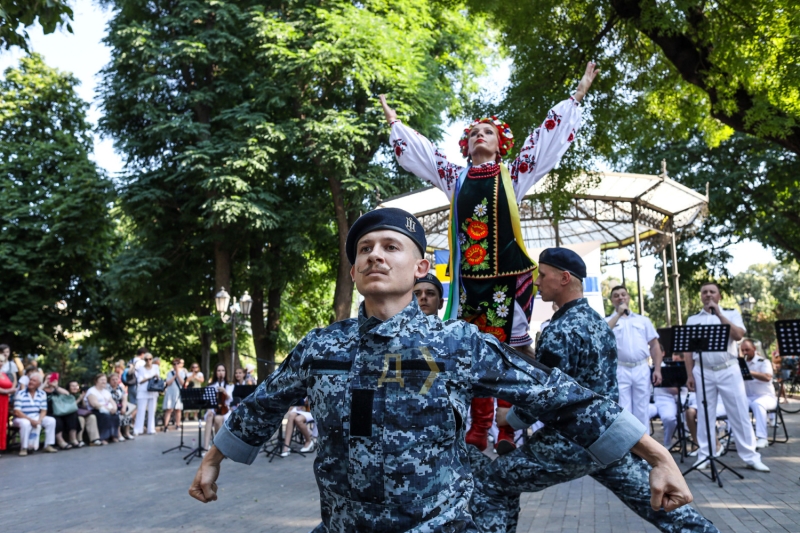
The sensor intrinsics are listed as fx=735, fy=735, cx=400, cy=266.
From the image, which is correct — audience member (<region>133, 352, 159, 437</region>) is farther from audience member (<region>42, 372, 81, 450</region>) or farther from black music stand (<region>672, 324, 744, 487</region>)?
black music stand (<region>672, 324, 744, 487</region>)

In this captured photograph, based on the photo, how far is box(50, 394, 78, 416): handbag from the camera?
1759cm

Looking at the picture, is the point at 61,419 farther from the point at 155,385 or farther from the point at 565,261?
the point at 565,261

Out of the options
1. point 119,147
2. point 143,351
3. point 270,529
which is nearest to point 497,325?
point 270,529

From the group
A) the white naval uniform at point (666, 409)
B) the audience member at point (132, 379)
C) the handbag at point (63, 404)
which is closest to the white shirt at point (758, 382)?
the white naval uniform at point (666, 409)

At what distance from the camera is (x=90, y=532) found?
7461 mm

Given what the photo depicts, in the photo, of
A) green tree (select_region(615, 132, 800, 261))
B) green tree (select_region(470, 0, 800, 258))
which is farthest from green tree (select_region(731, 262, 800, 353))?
green tree (select_region(470, 0, 800, 258))

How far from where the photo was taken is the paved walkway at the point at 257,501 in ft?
24.0

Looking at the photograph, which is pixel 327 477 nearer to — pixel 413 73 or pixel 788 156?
pixel 413 73

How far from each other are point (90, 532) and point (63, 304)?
79.4 feet

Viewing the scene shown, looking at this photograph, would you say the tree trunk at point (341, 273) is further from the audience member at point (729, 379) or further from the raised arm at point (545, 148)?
the raised arm at point (545, 148)

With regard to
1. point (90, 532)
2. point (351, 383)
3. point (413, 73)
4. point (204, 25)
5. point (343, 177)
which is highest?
point (204, 25)

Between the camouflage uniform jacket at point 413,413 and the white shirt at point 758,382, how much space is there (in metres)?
12.4

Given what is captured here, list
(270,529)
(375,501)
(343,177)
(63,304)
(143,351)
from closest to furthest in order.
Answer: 1. (375,501)
2. (270,529)
3. (143,351)
4. (343,177)
5. (63,304)

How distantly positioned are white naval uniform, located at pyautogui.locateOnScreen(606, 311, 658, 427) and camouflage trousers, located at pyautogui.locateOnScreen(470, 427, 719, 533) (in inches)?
278
